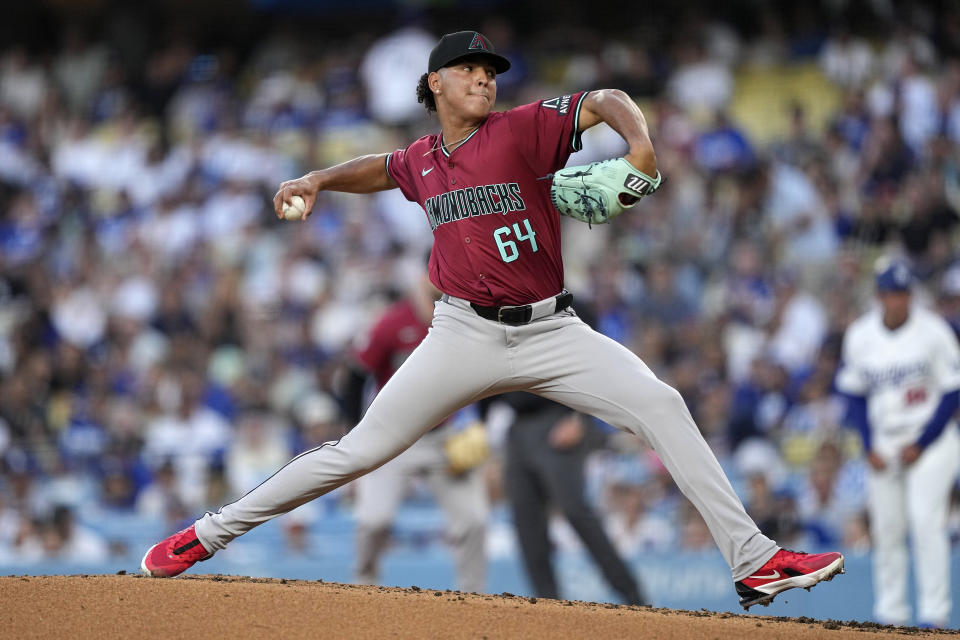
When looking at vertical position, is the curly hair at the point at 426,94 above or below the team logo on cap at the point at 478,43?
below

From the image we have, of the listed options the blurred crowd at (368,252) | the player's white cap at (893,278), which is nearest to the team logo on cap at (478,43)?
the player's white cap at (893,278)

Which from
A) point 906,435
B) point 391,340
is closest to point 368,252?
point 391,340

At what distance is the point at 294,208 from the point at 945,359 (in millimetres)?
4917

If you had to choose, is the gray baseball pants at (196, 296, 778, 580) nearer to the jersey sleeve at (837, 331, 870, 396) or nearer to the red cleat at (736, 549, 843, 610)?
the red cleat at (736, 549, 843, 610)

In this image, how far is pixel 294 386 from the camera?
12328mm

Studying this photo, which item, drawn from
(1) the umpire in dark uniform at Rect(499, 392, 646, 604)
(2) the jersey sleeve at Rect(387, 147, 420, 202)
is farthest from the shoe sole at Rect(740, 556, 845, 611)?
(1) the umpire in dark uniform at Rect(499, 392, 646, 604)

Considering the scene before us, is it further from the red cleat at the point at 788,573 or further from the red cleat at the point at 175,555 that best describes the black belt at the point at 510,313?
the red cleat at the point at 175,555

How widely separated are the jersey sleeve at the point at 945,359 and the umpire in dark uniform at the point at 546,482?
234 centimetres

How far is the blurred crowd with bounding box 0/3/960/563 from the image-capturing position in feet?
34.8

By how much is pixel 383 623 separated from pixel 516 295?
1341 millimetres

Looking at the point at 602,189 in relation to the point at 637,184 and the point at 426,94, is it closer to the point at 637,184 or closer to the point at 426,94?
the point at 637,184

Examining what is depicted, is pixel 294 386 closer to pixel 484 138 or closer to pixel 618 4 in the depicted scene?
pixel 618 4

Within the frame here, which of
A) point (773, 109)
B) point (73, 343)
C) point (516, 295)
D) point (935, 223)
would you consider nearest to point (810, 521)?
point (935, 223)

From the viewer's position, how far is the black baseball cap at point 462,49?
4.64 meters
